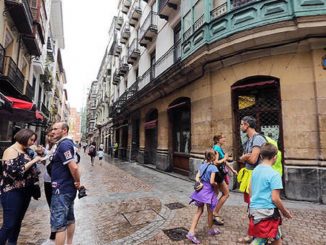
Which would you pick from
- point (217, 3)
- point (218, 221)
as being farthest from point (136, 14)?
point (218, 221)

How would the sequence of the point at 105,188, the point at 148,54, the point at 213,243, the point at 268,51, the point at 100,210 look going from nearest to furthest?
the point at 213,243
the point at 100,210
the point at 268,51
the point at 105,188
the point at 148,54

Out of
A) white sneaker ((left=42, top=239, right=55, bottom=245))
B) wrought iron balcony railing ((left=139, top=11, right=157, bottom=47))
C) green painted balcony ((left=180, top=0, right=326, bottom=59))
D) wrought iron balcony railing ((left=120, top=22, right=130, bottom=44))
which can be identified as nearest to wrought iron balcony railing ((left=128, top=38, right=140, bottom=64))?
wrought iron balcony railing ((left=139, top=11, right=157, bottom=47))

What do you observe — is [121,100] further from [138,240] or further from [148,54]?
[138,240]

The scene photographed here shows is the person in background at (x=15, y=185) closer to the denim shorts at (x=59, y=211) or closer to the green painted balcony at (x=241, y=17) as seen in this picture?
the denim shorts at (x=59, y=211)

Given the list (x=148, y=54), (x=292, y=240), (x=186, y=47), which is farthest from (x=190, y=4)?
(x=292, y=240)

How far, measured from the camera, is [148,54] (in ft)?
54.5

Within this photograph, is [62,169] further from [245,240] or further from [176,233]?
[245,240]

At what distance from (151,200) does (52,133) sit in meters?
4.12

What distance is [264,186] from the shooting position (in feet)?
7.87

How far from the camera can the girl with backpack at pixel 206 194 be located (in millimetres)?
3674

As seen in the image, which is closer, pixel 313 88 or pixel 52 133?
pixel 52 133

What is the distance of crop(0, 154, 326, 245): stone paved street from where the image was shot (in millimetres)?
3801

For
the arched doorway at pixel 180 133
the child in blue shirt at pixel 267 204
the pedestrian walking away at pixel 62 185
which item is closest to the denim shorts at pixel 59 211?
the pedestrian walking away at pixel 62 185

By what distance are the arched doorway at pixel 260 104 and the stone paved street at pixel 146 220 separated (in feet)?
7.26
